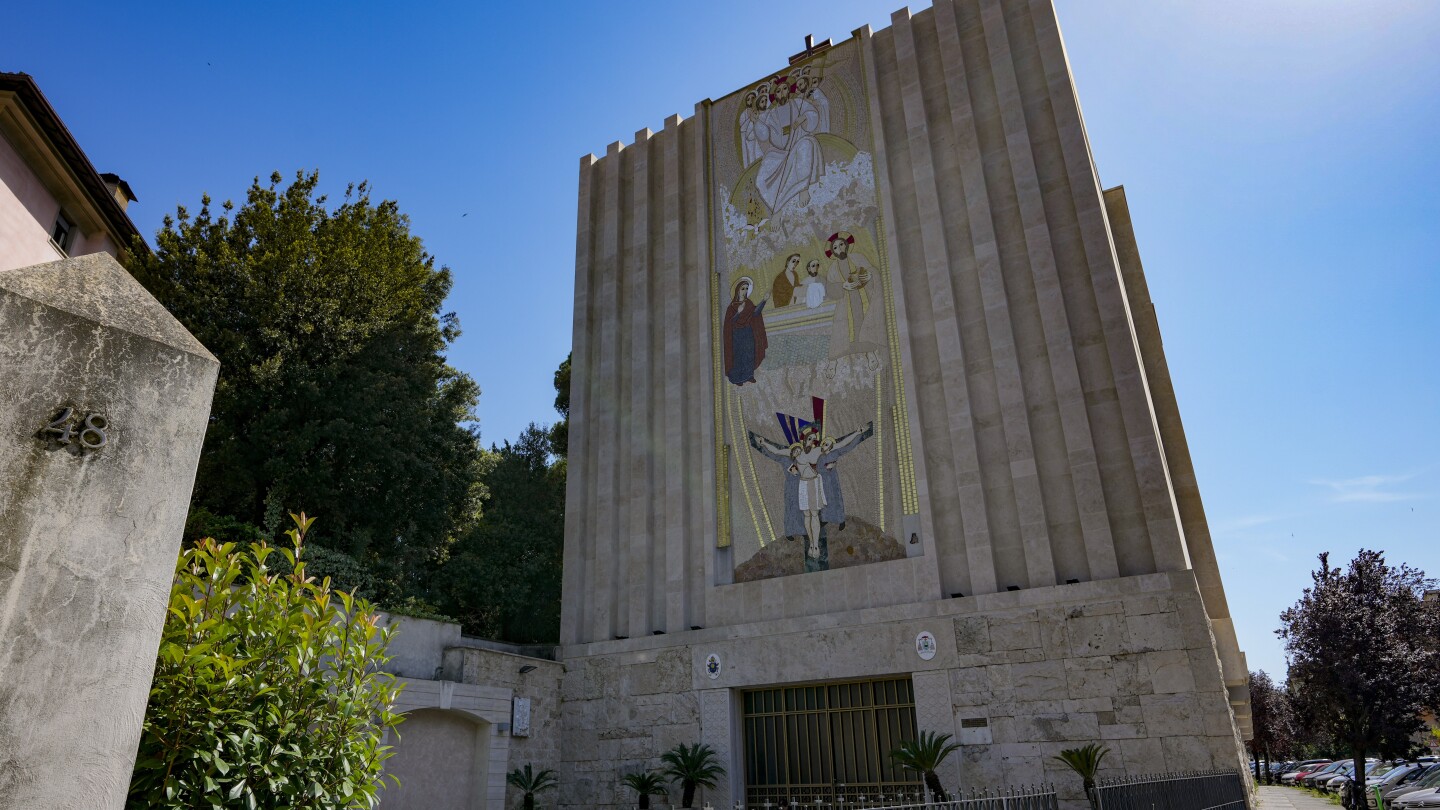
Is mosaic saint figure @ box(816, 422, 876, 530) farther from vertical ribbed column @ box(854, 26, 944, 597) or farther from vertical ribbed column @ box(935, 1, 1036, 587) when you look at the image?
vertical ribbed column @ box(935, 1, 1036, 587)

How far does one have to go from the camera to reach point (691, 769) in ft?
49.8

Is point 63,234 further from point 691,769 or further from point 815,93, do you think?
point 691,769

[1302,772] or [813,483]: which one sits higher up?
[813,483]

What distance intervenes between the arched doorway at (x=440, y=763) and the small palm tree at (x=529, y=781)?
0.59m

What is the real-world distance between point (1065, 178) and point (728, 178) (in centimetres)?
800

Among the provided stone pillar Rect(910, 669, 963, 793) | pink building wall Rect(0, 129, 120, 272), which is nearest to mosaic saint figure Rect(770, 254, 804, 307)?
stone pillar Rect(910, 669, 963, 793)

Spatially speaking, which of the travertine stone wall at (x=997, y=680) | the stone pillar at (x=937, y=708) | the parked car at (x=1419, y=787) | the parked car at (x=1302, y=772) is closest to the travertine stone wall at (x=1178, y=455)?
the travertine stone wall at (x=997, y=680)

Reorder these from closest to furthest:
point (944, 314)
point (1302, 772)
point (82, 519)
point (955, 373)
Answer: point (82, 519) → point (955, 373) → point (944, 314) → point (1302, 772)

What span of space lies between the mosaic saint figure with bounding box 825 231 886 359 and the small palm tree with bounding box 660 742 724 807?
826 centimetres

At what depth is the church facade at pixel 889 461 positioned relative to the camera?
13742mm

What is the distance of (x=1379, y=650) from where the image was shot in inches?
968

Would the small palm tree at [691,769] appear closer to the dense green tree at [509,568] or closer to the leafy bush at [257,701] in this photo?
the dense green tree at [509,568]

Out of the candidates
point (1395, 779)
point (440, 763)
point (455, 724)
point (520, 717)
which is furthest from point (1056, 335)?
point (1395, 779)

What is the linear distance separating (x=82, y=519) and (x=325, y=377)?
17528 mm
